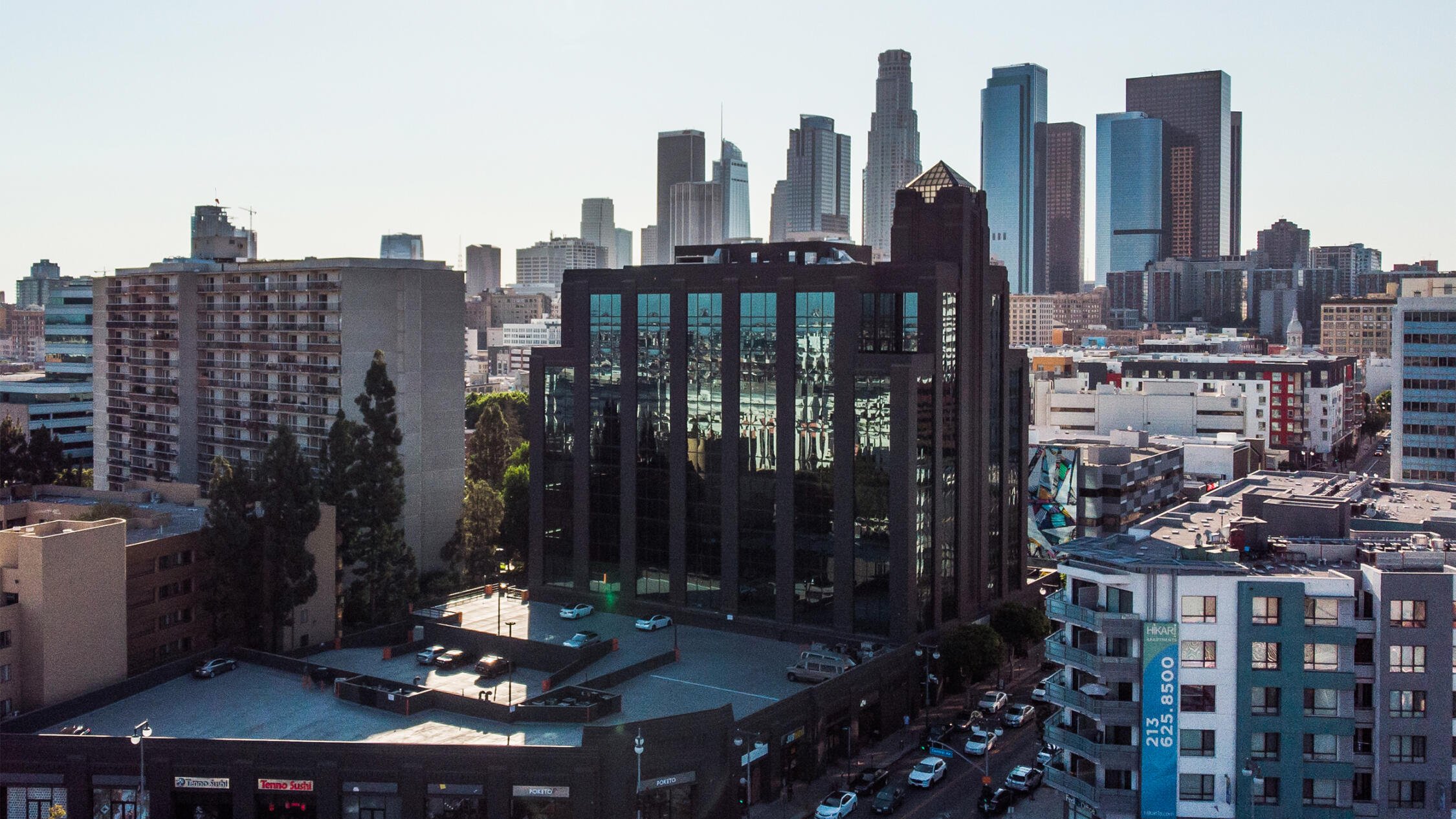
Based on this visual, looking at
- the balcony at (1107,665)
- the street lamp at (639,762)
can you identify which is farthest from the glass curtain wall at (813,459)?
the balcony at (1107,665)

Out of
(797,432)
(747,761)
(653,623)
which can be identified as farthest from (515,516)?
(747,761)

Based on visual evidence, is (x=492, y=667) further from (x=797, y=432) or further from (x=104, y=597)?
(x=797, y=432)

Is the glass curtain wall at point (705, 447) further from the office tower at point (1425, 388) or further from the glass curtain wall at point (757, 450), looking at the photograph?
the office tower at point (1425, 388)

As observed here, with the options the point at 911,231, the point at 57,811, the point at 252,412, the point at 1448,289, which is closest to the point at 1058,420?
the point at 1448,289

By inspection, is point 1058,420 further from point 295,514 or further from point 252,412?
point 295,514

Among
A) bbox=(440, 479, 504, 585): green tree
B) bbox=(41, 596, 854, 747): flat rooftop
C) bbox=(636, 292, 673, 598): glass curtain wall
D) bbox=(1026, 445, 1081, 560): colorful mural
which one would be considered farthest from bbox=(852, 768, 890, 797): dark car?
bbox=(1026, 445, 1081, 560): colorful mural

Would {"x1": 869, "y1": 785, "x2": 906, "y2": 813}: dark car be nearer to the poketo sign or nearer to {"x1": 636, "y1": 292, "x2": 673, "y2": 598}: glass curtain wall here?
the poketo sign
